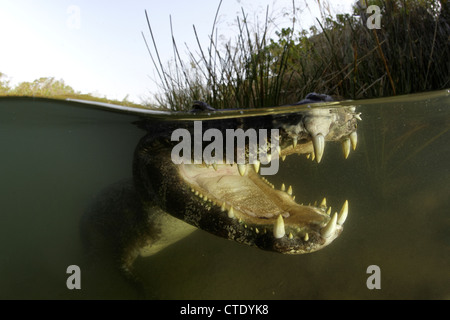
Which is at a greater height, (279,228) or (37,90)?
(37,90)

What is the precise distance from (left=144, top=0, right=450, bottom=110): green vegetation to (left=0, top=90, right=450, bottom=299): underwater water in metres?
0.38

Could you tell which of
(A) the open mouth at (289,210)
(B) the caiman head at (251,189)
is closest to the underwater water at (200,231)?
(B) the caiman head at (251,189)

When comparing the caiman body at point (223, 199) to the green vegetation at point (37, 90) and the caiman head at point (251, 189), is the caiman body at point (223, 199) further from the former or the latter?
the green vegetation at point (37, 90)

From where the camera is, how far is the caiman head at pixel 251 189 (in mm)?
2238

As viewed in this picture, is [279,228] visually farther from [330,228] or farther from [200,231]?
[200,231]

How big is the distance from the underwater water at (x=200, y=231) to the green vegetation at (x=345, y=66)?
14.9 inches

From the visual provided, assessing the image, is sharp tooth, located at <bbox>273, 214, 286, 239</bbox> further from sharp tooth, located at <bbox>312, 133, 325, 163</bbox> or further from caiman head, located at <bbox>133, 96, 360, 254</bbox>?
sharp tooth, located at <bbox>312, 133, 325, 163</bbox>

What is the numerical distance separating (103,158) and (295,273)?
4.04m

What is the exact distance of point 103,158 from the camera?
6176 millimetres

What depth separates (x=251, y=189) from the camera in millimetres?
3064

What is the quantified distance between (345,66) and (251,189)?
12.1ft

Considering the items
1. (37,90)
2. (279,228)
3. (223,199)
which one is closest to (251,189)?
(223,199)
